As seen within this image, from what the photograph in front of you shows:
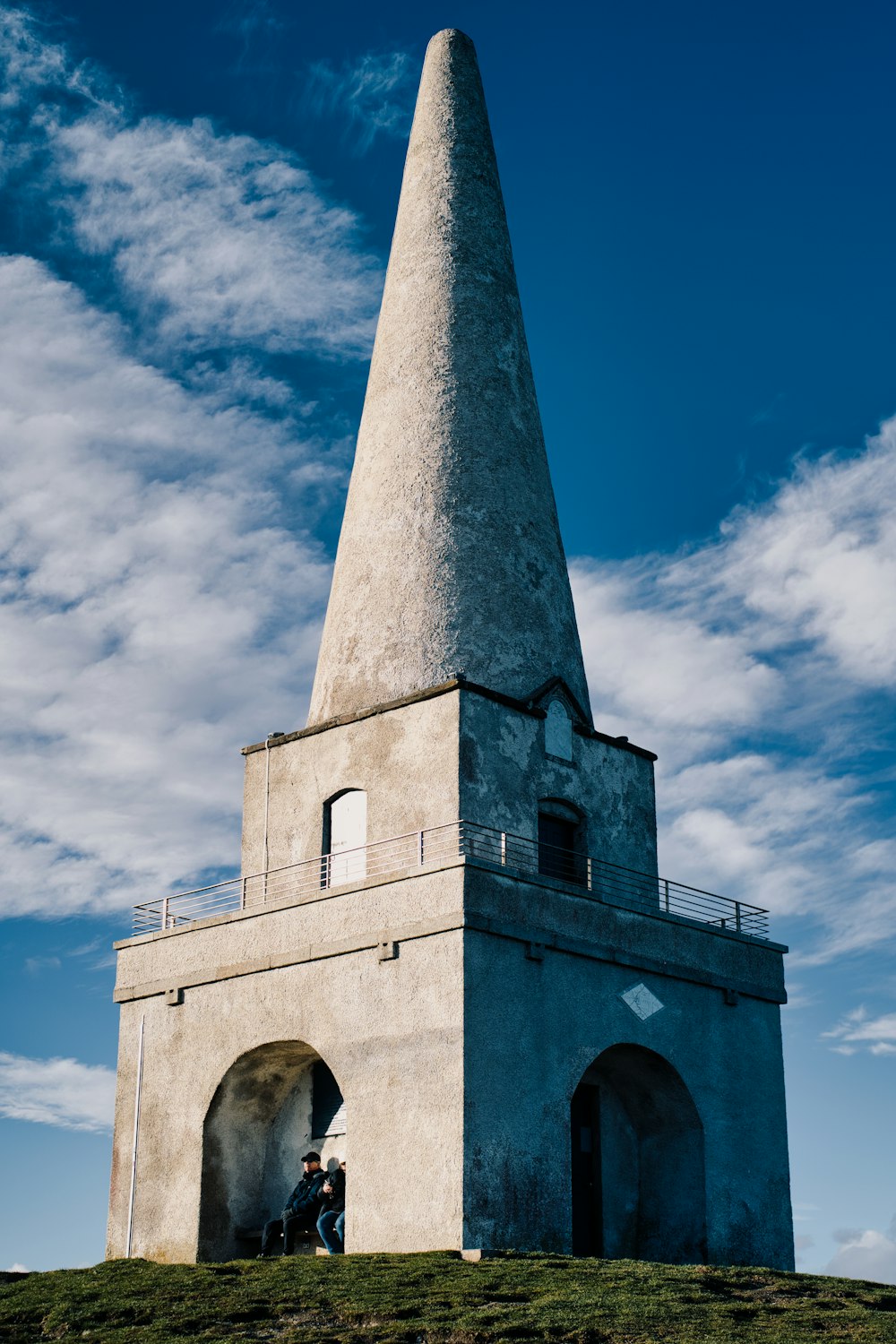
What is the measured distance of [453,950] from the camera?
1823 cm

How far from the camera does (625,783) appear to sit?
2266 centimetres

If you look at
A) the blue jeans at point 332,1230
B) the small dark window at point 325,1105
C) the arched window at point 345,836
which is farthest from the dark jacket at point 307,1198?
the arched window at point 345,836

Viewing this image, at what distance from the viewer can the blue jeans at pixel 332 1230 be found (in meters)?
18.9

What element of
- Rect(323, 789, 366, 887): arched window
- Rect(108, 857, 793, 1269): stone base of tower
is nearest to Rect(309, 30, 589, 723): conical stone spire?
Rect(323, 789, 366, 887): arched window

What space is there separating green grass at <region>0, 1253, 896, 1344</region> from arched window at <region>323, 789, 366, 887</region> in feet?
18.1

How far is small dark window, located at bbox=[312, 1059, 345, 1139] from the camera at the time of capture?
20578mm

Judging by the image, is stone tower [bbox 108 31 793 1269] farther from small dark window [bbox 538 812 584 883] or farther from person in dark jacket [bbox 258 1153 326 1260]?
person in dark jacket [bbox 258 1153 326 1260]

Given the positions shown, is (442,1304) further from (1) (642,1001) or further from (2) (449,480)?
(2) (449,480)

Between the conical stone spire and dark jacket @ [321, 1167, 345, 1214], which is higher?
Result: the conical stone spire

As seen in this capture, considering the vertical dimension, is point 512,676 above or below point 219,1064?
above

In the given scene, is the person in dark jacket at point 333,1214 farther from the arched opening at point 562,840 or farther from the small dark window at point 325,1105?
the arched opening at point 562,840

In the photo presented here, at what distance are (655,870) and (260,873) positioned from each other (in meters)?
5.50

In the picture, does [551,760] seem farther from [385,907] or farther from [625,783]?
[385,907]

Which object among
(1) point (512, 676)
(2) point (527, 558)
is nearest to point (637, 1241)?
(1) point (512, 676)
